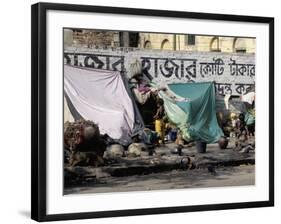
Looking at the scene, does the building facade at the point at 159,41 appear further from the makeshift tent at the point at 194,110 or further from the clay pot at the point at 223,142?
the clay pot at the point at 223,142

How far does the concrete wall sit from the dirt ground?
33 cm

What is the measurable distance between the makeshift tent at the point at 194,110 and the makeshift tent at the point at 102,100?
0.16m

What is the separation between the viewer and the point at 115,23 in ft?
11.0

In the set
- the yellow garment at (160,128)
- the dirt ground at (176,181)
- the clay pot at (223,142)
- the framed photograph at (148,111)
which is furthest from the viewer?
the clay pot at (223,142)

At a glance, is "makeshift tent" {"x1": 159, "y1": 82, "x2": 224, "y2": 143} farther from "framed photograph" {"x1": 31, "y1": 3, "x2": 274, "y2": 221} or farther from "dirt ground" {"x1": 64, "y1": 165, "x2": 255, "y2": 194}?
"dirt ground" {"x1": 64, "y1": 165, "x2": 255, "y2": 194}

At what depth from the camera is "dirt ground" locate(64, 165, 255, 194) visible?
11.0ft

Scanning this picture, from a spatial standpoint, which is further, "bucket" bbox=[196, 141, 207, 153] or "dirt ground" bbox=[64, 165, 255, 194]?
"bucket" bbox=[196, 141, 207, 153]

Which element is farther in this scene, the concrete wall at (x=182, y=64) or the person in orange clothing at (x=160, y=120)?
the person in orange clothing at (x=160, y=120)

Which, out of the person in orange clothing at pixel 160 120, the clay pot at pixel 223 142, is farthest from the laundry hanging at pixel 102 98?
the clay pot at pixel 223 142

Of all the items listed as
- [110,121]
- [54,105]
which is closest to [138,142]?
[110,121]

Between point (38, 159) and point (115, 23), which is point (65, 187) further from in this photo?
point (115, 23)

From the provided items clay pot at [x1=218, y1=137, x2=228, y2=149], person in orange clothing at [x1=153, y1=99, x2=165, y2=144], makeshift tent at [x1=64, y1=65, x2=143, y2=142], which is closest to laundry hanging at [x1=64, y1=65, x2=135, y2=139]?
makeshift tent at [x1=64, y1=65, x2=143, y2=142]

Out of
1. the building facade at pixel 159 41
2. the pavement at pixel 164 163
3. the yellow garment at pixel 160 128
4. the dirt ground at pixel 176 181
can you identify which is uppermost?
the building facade at pixel 159 41

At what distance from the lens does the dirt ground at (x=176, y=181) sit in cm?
335
